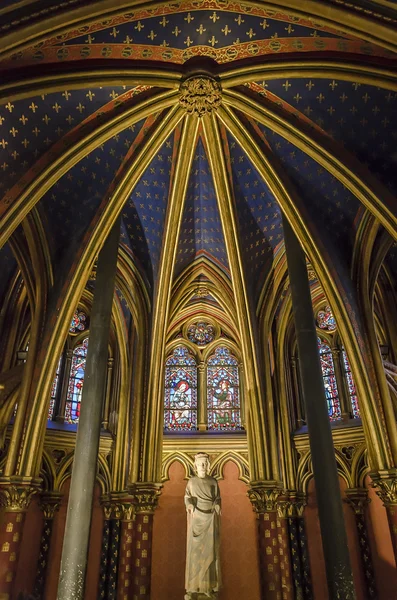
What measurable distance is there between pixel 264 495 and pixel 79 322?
7185mm

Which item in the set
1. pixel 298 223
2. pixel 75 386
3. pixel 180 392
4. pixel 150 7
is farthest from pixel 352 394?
pixel 150 7

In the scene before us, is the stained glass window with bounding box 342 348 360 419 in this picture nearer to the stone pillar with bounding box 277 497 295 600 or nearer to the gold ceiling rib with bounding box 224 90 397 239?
the stone pillar with bounding box 277 497 295 600

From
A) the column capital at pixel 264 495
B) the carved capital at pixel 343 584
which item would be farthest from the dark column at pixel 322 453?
the column capital at pixel 264 495

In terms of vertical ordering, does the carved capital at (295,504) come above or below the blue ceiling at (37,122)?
below

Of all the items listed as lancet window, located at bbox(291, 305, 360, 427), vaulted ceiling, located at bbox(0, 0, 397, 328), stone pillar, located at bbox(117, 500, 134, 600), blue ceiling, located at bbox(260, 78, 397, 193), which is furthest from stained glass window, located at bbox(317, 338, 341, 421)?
stone pillar, located at bbox(117, 500, 134, 600)

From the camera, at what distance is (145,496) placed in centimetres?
1148

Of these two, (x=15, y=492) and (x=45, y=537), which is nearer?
(x=15, y=492)

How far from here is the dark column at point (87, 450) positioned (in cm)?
722

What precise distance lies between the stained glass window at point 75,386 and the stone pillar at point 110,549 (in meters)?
2.42

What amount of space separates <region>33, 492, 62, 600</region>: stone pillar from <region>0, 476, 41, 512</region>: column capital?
266 cm

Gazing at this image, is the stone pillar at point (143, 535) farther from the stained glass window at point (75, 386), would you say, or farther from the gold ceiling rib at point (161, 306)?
the stained glass window at point (75, 386)

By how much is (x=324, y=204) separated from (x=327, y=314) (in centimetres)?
442

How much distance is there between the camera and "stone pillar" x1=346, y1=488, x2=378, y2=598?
10969mm

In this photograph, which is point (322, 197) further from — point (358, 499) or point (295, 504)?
point (295, 504)
